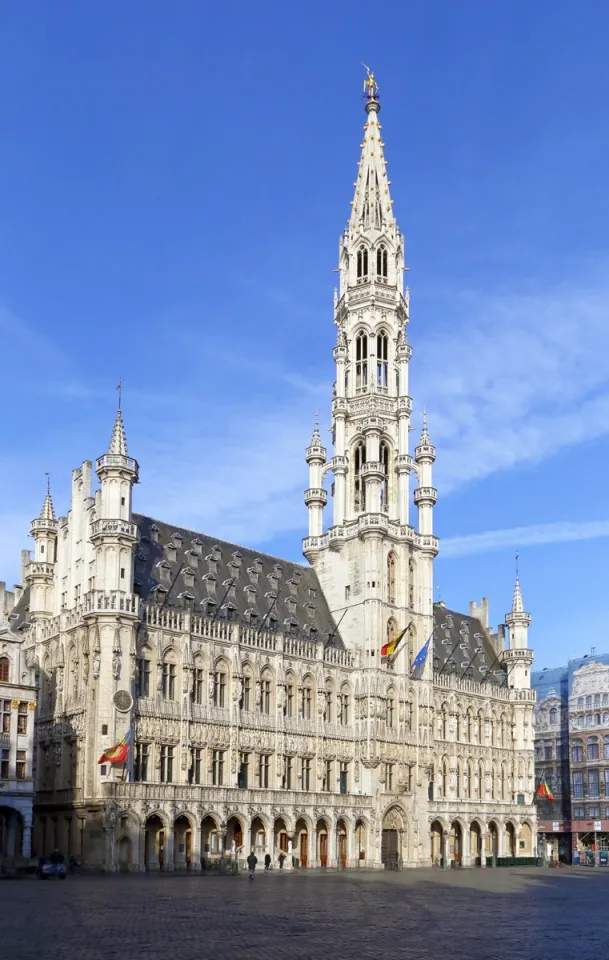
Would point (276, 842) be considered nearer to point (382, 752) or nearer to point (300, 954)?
point (382, 752)

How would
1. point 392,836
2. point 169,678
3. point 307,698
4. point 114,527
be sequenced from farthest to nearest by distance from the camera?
1. point 392,836
2. point 307,698
3. point 169,678
4. point 114,527

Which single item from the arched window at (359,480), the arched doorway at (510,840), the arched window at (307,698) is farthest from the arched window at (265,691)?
the arched doorway at (510,840)

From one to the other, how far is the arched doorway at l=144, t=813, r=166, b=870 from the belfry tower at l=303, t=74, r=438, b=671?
27.8m

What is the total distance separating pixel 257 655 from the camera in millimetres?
90250

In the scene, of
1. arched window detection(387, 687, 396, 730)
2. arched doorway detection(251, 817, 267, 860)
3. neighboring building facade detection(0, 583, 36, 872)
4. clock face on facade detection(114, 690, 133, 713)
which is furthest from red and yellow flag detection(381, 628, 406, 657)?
neighboring building facade detection(0, 583, 36, 872)

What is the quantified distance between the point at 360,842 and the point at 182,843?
21761 millimetres

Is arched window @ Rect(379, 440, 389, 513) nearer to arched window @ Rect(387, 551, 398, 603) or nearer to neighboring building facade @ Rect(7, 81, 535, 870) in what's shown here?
neighboring building facade @ Rect(7, 81, 535, 870)

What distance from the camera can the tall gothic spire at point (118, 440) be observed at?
8319 cm

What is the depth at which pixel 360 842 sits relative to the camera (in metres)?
96.1

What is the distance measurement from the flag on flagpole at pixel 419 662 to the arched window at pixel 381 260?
38235 mm

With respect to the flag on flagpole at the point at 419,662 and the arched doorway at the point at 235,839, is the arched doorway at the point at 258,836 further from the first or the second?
the flag on flagpole at the point at 419,662

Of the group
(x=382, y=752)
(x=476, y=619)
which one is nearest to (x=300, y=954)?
(x=382, y=752)

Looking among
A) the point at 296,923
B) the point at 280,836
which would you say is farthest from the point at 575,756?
the point at 296,923

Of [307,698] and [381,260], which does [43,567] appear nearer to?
[307,698]
